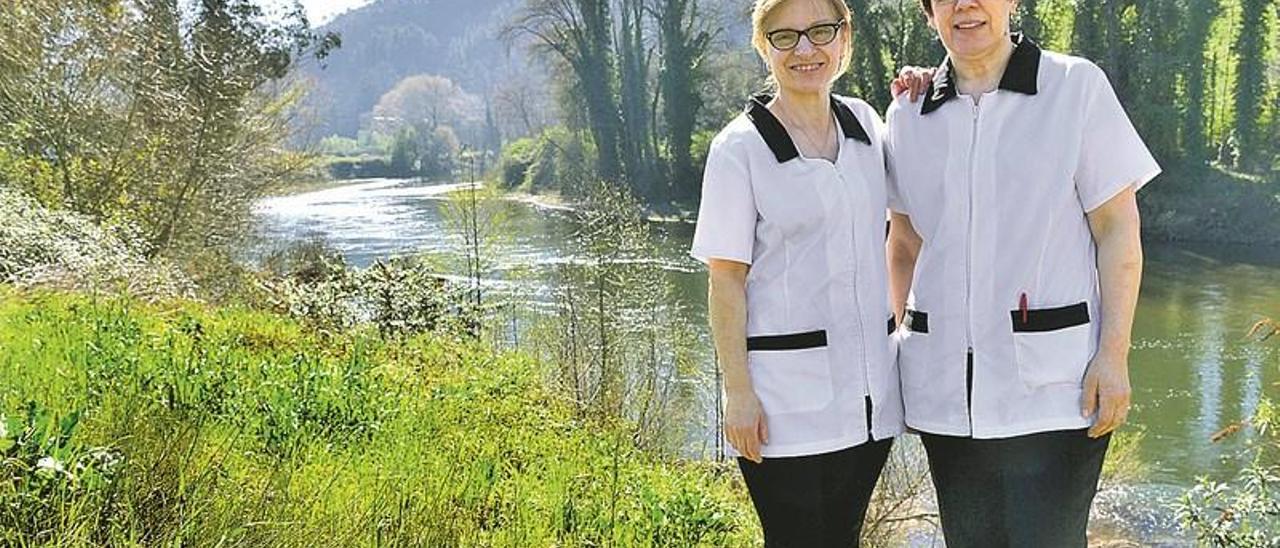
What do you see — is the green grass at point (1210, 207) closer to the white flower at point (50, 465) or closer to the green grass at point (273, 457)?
the green grass at point (273, 457)

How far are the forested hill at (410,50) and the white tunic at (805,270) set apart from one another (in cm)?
11652

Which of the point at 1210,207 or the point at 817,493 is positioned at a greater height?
the point at 817,493

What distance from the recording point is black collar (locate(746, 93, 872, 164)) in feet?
5.56

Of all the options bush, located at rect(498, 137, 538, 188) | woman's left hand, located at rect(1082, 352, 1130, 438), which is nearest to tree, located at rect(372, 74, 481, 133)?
bush, located at rect(498, 137, 538, 188)

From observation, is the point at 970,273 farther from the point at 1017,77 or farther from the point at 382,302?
the point at 382,302

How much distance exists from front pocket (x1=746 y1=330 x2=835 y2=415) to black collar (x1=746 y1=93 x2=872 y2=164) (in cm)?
29

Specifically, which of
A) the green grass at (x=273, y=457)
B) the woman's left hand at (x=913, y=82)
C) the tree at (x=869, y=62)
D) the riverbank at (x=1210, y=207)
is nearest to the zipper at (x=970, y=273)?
the woman's left hand at (x=913, y=82)

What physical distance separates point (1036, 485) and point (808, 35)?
783mm

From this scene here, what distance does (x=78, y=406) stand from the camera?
2.52m

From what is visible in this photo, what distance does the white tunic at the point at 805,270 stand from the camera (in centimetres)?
169

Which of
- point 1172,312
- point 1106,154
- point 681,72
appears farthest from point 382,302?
point 681,72

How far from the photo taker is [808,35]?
1.70 meters

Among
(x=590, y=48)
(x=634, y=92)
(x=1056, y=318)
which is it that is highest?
(x=590, y=48)

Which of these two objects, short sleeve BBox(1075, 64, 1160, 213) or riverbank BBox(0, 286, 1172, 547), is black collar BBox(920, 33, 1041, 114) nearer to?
short sleeve BBox(1075, 64, 1160, 213)
